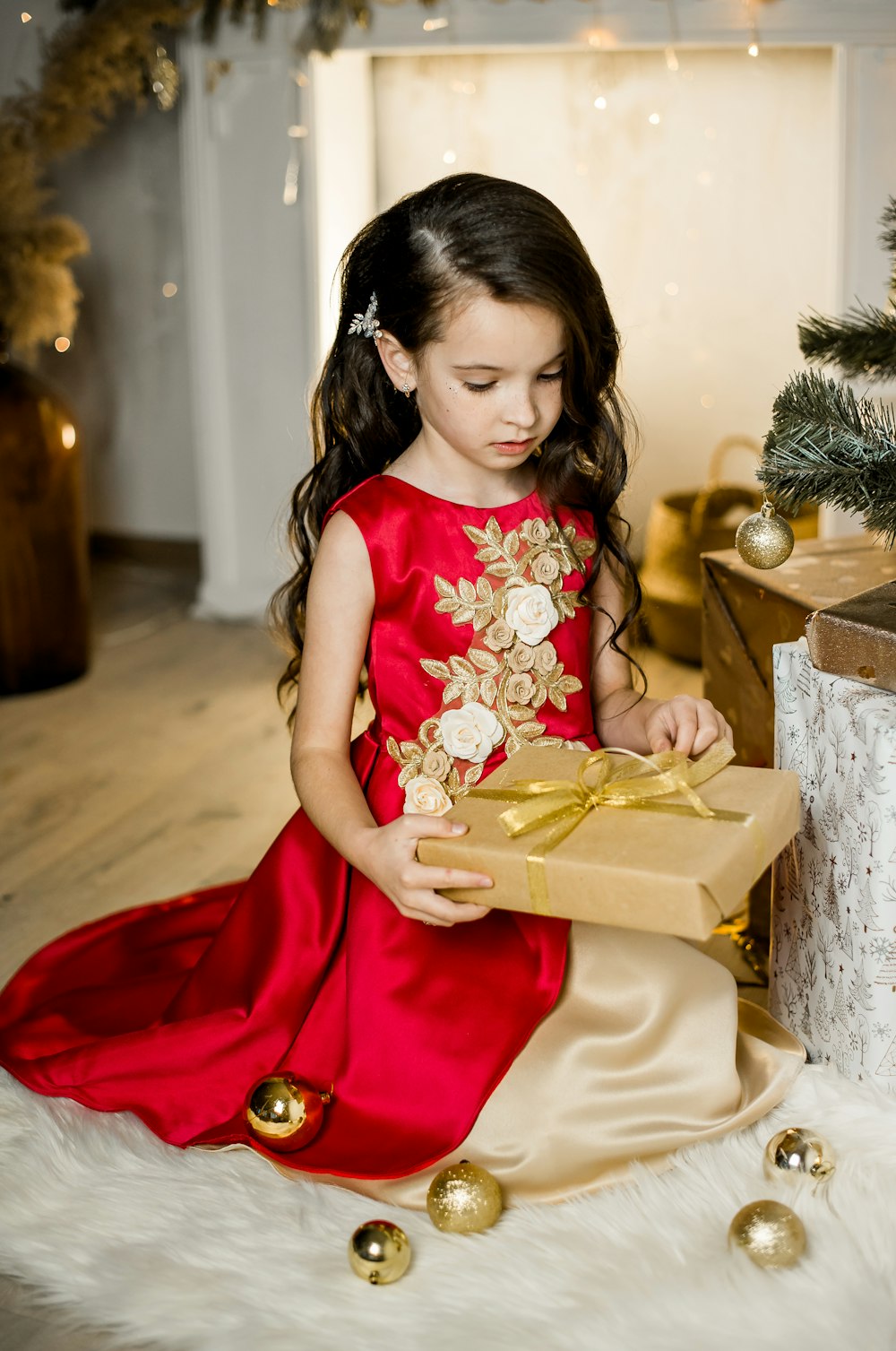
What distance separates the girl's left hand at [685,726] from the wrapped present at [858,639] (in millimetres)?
115

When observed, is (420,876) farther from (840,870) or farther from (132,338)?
(132,338)

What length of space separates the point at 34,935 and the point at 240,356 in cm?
167

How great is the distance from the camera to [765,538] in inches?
51.4

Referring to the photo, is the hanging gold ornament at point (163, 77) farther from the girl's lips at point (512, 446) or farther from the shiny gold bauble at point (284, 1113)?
the shiny gold bauble at point (284, 1113)

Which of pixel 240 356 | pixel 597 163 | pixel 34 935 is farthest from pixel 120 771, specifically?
pixel 597 163

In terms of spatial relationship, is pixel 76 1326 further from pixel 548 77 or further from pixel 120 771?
pixel 548 77

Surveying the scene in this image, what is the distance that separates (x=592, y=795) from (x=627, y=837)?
0.24 feet

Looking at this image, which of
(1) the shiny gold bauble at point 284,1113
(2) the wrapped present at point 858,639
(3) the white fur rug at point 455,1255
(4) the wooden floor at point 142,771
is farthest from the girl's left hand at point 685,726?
(4) the wooden floor at point 142,771

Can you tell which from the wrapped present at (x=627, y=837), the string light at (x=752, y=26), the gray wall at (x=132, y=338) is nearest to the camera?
the wrapped present at (x=627, y=837)

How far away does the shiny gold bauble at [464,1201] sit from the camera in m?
1.18

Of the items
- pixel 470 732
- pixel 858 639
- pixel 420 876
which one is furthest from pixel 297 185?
pixel 420 876

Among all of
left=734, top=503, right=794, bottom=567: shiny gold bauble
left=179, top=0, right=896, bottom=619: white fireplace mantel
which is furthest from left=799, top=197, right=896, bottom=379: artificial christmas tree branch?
left=179, top=0, right=896, bottom=619: white fireplace mantel

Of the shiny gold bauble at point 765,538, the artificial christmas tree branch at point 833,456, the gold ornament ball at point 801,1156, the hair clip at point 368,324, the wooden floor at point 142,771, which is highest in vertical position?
the hair clip at point 368,324

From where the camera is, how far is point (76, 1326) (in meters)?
1.13
